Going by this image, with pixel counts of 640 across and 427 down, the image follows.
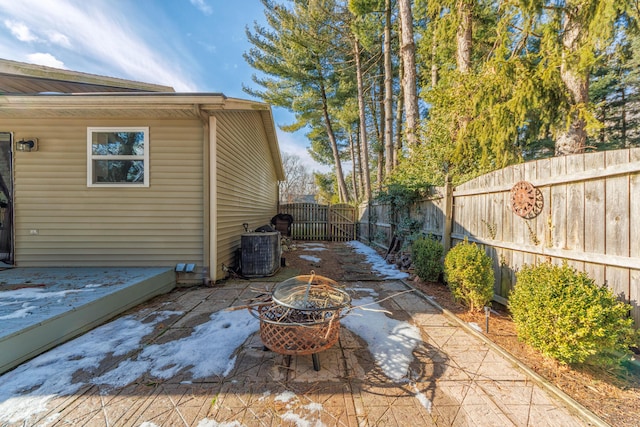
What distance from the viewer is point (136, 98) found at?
3797mm

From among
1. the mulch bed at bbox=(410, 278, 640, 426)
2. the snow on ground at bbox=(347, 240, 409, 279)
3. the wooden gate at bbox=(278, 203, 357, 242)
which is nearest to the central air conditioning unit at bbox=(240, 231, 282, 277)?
the snow on ground at bbox=(347, 240, 409, 279)

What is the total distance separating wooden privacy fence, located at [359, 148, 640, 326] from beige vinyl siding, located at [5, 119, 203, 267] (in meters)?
4.49

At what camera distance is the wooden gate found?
37.8 feet

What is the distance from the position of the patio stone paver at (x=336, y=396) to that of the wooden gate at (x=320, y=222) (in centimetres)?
907

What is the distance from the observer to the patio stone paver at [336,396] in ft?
5.24

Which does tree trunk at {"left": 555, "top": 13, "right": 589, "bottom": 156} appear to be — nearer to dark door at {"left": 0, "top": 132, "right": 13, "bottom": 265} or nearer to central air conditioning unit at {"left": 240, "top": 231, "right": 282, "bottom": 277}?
central air conditioning unit at {"left": 240, "top": 231, "right": 282, "bottom": 277}

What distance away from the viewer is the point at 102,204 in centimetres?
438

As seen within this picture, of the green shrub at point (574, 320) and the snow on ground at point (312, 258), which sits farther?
the snow on ground at point (312, 258)

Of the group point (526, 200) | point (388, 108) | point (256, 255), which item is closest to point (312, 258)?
point (256, 255)

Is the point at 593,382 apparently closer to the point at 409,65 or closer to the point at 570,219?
the point at 570,219

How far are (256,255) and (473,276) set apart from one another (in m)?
3.58

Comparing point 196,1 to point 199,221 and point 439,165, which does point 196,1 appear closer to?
point 199,221

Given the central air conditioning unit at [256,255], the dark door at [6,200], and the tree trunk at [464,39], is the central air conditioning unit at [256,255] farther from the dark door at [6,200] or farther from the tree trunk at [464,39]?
the tree trunk at [464,39]

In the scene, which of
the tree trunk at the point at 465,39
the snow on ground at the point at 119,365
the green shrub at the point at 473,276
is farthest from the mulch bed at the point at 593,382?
the tree trunk at the point at 465,39
